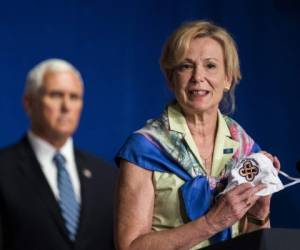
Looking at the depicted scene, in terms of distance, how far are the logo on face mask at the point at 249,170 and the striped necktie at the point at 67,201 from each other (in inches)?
25.4

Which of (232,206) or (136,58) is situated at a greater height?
(136,58)

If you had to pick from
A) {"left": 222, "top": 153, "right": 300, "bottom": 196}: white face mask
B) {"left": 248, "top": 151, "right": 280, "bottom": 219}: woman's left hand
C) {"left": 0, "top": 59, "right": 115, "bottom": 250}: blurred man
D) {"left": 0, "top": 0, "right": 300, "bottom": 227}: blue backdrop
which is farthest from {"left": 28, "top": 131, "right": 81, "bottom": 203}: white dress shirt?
{"left": 0, "top": 0, "right": 300, "bottom": 227}: blue backdrop

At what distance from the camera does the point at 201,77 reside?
1.33 metres

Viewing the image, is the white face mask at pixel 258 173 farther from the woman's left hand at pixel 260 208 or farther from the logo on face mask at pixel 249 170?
the woman's left hand at pixel 260 208

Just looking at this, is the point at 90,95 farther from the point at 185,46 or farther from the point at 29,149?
the point at 29,149

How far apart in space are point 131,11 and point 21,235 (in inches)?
69.8

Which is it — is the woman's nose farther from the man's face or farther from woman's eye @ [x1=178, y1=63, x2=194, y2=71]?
the man's face

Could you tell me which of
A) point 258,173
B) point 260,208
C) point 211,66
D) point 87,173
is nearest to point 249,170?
point 258,173

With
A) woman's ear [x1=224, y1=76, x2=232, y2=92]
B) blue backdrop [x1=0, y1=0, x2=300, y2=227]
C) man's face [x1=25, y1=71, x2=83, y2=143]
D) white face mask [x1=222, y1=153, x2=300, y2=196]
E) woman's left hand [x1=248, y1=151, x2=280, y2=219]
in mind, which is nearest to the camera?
man's face [x1=25, y1=71, x2=83, y2=143]

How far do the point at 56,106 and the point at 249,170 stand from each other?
685 millimetres

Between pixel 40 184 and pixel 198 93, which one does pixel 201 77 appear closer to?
pixel 198 93

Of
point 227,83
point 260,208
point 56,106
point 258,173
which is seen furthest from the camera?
point 227,83

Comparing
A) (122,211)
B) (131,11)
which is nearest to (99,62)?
(131,11)

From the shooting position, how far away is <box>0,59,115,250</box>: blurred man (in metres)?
0.54
